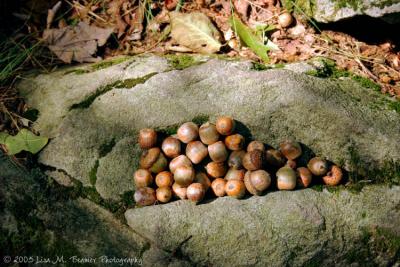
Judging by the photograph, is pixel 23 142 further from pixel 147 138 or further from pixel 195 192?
pixel 195 192

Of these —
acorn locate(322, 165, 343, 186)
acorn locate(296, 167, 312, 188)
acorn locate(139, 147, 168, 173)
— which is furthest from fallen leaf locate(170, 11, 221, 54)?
acorn locate(322, 165, 343, 186)

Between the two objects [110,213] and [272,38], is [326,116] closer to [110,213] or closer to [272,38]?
[272,38]

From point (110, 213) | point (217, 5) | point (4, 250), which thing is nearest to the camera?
point (4, 250)

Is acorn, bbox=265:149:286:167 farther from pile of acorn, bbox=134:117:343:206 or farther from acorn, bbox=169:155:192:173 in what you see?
acorn, bbox=169:155:192:173

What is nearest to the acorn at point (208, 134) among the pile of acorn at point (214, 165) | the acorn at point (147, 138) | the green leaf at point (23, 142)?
the pile of acorn at point (214, 165)

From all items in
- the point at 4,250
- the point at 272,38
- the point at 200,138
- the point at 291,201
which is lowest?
the point at 4,250

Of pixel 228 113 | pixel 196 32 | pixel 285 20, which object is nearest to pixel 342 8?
pixel 285 20

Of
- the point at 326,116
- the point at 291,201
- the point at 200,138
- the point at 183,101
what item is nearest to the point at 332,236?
the point at 291,201
